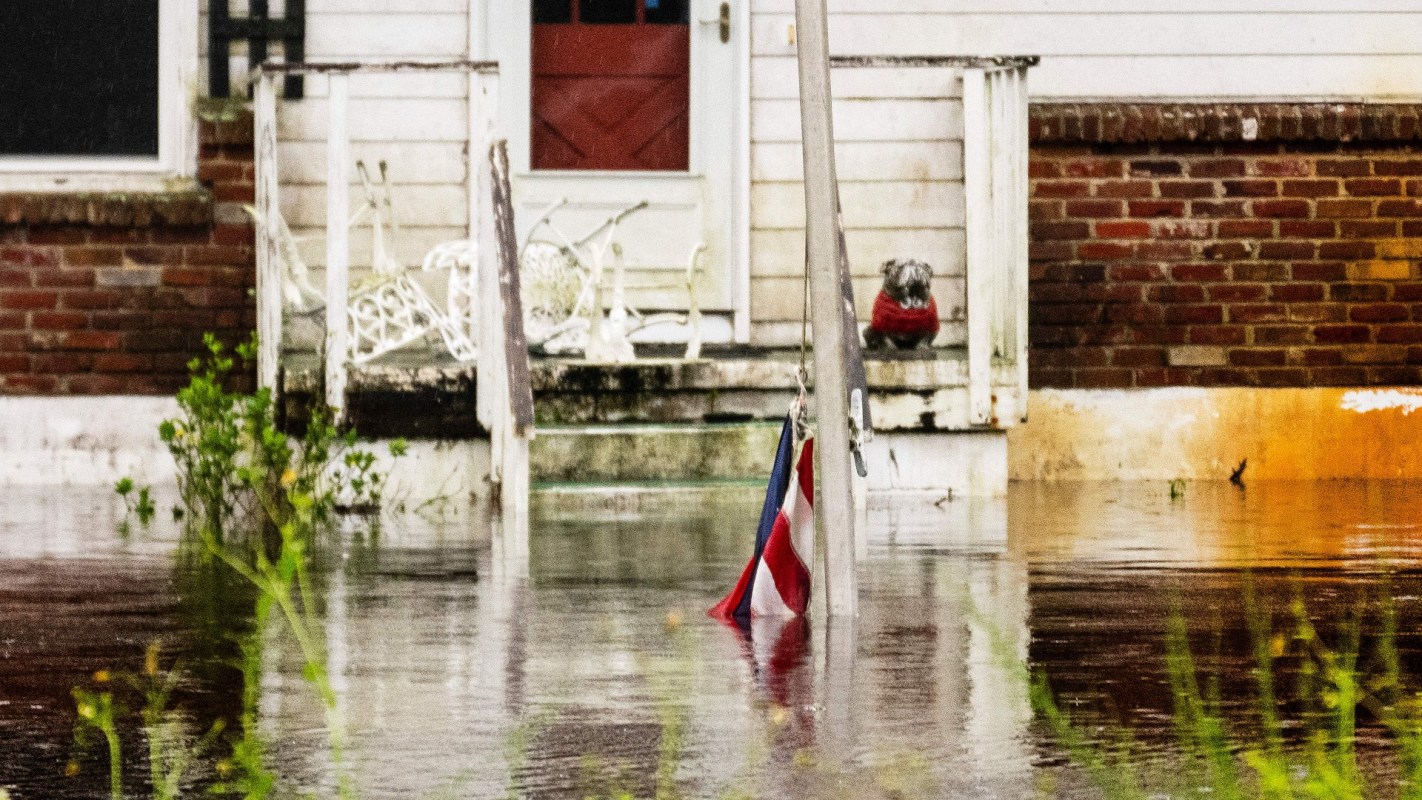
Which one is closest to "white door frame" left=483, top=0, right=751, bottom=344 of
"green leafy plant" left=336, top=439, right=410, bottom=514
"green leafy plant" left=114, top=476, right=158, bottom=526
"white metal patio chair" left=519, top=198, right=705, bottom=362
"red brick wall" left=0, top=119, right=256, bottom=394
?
"white metal patio chair" left=519, top=198, right=705, bottom=362

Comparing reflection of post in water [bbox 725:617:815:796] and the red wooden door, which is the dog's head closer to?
the red wooden door

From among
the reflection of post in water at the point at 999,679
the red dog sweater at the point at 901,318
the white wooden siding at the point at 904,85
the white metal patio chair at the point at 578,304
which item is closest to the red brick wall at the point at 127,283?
the white wooden siding at the point at 904,85

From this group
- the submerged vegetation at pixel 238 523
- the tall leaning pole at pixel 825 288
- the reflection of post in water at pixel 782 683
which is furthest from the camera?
the tall leaning pole at pixel 825 288

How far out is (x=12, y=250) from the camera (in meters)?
11.1

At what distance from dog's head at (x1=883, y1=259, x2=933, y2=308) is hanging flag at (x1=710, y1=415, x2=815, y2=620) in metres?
4.34

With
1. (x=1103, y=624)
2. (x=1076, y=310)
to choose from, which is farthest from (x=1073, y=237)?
→ (x=1103, y=624)

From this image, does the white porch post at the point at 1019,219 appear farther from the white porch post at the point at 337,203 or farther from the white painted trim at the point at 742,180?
the white porch post at the point at 337,203

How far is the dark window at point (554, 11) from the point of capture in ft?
38.1

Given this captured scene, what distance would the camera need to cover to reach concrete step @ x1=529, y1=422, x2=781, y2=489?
9797mm

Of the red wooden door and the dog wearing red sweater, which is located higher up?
the red wooden door

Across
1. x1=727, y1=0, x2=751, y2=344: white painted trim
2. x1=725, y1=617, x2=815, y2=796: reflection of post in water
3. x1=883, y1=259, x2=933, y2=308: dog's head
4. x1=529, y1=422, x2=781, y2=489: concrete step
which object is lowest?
x1=725, y1=617, x2=815, y2=796: reflection of post in water

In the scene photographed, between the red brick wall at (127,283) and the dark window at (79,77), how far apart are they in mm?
335

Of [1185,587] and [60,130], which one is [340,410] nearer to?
[60,130]

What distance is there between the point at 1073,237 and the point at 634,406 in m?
2.57
